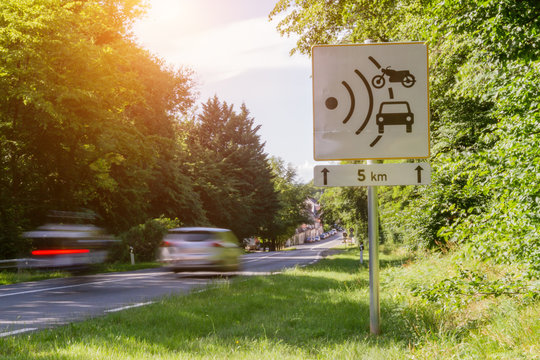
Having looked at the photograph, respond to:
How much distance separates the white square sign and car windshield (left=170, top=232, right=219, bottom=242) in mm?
10711

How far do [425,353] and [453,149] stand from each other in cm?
1132

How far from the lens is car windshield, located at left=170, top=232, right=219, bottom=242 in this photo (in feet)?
48.6

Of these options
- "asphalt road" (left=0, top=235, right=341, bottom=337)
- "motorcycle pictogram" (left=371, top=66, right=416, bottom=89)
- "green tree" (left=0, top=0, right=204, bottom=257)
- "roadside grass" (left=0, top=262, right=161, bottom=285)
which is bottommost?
"roadside grass" (left=0, top=262, right=161, bottom=285)

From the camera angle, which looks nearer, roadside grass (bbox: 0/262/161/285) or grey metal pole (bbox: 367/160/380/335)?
grey metal pole (bbox: 367/160/380/335)

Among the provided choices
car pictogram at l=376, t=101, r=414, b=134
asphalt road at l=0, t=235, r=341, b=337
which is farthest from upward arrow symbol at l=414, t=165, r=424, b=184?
asphalt road at l=0, t=235, r=341, b=337

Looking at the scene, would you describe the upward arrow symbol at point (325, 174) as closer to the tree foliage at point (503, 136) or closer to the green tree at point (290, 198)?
the tree foliage at point (503, 136)

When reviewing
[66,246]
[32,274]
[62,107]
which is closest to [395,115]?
[66,246]

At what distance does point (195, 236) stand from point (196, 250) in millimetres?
455

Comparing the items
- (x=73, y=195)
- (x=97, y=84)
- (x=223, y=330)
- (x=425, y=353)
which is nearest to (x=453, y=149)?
(x=223, y=330)

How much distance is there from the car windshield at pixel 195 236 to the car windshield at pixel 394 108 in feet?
36.0

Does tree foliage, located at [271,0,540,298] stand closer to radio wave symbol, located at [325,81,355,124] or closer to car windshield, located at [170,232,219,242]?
radio wave symbol, located at [325,81,355,124]

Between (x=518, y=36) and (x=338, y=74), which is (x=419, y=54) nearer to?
(x=338, y=74)

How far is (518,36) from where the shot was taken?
6484 mm

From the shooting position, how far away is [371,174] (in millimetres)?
4543
